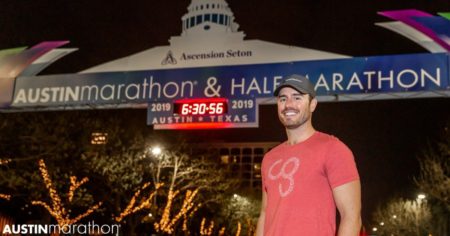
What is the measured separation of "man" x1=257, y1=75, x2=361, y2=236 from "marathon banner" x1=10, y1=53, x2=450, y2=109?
7.56 meters

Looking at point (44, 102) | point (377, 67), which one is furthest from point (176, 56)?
point (377, 67)

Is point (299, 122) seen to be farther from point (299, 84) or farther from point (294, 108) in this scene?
point (299, 84)

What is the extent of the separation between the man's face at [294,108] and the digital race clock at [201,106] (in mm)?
7814

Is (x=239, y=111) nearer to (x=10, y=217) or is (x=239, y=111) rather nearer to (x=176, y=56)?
(x=176, y=56)

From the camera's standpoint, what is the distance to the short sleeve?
267cm

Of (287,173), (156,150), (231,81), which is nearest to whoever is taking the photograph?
(287,173)

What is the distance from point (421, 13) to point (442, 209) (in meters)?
32.5

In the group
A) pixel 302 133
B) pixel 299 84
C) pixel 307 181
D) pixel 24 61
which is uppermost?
pixel 24 61

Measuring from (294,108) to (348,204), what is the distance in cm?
59

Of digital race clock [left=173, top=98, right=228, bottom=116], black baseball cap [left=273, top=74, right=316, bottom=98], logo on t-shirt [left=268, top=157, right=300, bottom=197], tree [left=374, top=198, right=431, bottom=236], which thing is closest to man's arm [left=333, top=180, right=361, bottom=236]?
logo on t-shirt [left=268, top=157, right=300, bottom=197]

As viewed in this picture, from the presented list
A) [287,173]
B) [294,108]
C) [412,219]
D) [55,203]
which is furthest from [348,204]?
[412,219]

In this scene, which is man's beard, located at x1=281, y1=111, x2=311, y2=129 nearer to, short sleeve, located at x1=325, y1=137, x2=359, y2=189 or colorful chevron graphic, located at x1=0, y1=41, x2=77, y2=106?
short sleeve, located at x1=325, y1=137, x2=359, y2=189

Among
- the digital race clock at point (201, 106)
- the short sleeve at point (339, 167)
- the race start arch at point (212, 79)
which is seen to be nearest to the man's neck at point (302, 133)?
the short sleeve at point (339, 167)

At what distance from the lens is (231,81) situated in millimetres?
10781
